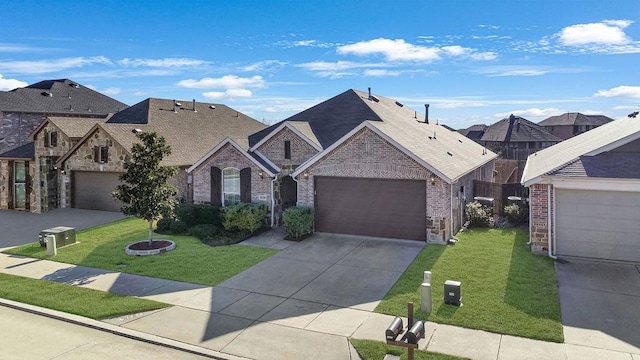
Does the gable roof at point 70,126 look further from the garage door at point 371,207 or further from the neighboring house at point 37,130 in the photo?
the garage door at point 371,207

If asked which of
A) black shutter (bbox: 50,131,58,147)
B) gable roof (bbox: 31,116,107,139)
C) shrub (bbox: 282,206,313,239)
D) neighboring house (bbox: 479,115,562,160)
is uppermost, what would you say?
neighboring house (bbox: 479,115,562,160)

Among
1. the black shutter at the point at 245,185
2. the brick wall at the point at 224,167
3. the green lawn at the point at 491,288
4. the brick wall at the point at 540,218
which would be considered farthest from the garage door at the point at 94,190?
the brick wall at the point at 540,218

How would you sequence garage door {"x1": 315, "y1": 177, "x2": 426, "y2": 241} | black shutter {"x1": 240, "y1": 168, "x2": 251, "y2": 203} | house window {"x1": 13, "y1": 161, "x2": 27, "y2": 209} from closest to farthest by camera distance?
garage door {"x1": 315, "y1": 177, "x2": 426, "y2": 241}
black shutter {"x1": 240, "y1": 168, "x2": 251, "y2": 203}
house window {"x1": 13, "y1": 161, "x2": 27, "y2": 209}

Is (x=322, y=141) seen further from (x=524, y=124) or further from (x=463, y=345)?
(x=524, y=124)

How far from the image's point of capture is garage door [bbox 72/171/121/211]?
2473 centimetres

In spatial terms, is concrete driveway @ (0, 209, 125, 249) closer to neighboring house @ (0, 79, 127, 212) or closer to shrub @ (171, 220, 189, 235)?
neighboring house @ (0, 79, 127, 212)

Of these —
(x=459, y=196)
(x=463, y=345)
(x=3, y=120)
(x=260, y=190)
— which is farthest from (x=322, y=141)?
(x=3, y=120)

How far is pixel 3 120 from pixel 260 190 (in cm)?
2258

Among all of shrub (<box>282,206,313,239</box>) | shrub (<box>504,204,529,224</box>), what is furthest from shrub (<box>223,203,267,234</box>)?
shrub (<box>504,204,529,224</box>)

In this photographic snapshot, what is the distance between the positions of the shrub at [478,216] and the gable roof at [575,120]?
73.2 meters

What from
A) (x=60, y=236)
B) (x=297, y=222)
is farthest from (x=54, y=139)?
(x=297, y=222)

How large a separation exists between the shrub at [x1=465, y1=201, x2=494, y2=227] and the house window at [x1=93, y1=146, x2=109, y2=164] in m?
18.3

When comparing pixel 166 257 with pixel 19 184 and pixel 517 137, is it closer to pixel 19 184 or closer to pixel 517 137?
pixel 19 184

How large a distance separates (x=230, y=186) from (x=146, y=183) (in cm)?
540
